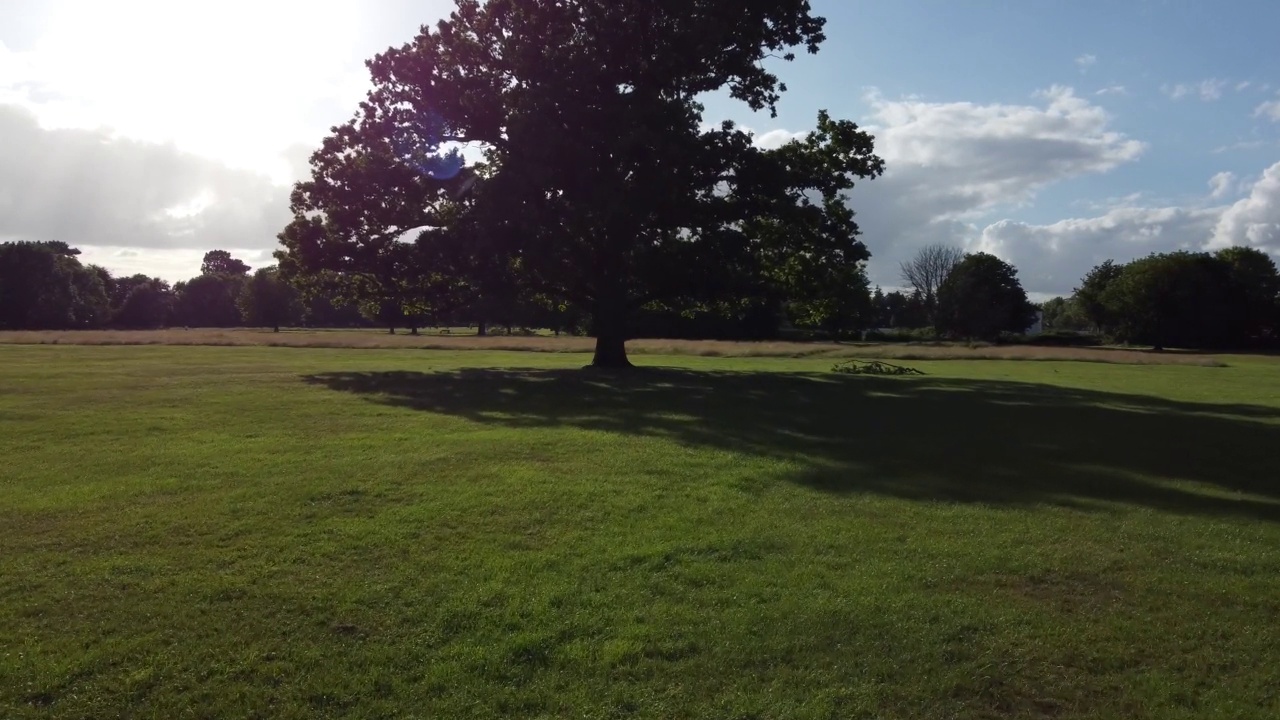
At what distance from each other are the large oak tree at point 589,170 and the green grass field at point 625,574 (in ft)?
45.5

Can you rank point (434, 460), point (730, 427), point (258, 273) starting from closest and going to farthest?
1. point (434, 460)
2. point (730, 427)
3. point (258, 273)

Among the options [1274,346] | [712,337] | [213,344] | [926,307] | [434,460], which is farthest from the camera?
[926,307]

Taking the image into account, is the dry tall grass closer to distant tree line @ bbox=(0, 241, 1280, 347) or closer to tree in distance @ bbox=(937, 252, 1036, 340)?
distant tree line @ bbox=(0, 241, 1280, 347)

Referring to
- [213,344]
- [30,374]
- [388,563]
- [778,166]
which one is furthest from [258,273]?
[388,563]

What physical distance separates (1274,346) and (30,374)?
342 ft

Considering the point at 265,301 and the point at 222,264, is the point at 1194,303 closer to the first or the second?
the point at 265,301

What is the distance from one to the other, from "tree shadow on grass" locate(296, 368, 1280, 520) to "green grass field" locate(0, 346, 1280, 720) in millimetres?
132

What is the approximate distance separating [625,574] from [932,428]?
479 inches

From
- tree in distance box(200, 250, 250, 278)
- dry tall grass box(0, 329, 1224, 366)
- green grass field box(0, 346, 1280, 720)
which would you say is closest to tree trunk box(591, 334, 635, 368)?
green grass field box(0, 346, 1280, 720)

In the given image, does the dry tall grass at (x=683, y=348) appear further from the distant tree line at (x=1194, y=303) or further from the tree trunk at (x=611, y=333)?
the distant tree line at (x=1194, y=303)

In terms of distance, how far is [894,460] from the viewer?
1400 centimetres

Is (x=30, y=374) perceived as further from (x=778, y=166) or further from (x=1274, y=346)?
(x=1274, y=346)

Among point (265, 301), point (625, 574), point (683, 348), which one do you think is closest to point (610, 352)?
point (683, 348)

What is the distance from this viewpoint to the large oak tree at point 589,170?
28219 mm
